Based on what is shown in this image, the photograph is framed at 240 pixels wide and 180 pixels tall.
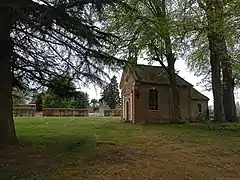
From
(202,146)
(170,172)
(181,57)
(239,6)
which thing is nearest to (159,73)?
(181,57)

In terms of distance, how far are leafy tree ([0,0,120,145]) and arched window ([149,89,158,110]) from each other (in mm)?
23022

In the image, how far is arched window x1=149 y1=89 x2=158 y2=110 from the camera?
114 ft

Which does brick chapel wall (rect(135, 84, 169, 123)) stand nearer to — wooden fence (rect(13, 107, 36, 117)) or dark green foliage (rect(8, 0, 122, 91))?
wooden fence (rect(13, 107, 36, 117))

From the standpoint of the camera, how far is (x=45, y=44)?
36.4 feet

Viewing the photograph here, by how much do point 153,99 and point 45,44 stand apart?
2480 cm

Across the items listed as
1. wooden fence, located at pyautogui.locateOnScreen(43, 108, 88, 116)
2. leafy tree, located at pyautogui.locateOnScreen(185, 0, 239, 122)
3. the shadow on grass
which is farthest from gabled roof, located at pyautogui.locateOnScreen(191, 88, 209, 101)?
the shadow on grass

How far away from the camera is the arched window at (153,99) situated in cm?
→ 3478

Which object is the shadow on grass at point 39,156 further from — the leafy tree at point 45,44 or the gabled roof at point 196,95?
the gabled roof at point 196,95

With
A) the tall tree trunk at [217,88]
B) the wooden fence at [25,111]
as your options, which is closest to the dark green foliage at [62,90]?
the tall tree trunk at [217,88]

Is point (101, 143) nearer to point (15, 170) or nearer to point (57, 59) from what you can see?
point (57, 59)

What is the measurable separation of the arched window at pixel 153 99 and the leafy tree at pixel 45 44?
2302 cm

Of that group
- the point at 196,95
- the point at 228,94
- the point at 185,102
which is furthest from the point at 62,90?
the point at 196,95

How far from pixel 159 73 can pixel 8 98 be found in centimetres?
2488

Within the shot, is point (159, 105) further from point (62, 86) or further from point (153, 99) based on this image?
point (62, 86)
